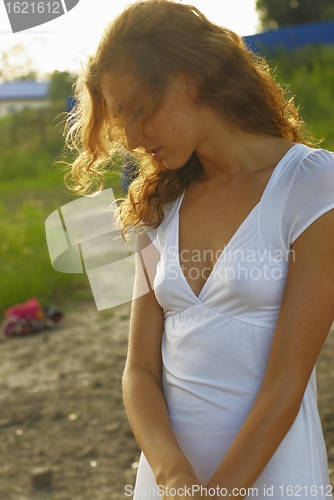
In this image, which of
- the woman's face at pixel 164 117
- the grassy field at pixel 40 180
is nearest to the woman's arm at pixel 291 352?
the woman's face at pixel 164 117

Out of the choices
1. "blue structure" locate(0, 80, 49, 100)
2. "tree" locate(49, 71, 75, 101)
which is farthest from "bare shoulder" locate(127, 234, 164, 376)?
"blue structure" locate(0, 80, 49, 100)

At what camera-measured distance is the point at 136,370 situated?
1476 mm

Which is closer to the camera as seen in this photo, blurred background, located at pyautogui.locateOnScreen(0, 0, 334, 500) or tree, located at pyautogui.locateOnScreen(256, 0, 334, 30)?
blurred background, located at pyautogui.locateOnScreen(0, 0, 334, 500)

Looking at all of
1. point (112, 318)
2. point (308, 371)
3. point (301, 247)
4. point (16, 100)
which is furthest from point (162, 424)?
point (16, 100)

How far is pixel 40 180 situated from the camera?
1342 centimetres

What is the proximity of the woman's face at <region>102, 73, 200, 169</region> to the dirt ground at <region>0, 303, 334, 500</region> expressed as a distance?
184 cm

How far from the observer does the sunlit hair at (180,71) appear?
1.34m

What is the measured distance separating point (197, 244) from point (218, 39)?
0.45 metres

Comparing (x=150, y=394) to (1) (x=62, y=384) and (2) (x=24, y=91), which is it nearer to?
(1) (x=62, y=384)

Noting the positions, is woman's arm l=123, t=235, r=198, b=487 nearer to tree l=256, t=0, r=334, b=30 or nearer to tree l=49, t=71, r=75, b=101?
tree l=49, t=71, r=75, b=101

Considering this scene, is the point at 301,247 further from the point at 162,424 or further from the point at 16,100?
the point at 16,100

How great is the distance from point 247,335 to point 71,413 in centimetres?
246

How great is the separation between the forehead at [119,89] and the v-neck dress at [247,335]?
34cm

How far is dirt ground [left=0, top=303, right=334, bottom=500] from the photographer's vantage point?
2.90 m
